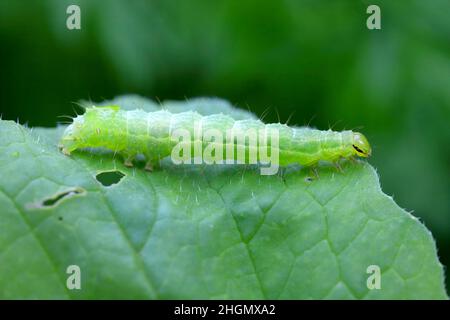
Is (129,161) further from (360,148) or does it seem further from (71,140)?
(360,148)

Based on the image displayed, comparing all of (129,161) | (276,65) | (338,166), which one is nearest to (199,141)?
(129,161)

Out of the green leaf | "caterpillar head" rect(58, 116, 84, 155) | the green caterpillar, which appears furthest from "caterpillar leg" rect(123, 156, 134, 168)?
"caterpillar head" rect(58, 116, 84, 155)

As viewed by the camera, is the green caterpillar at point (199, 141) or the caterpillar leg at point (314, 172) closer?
the caterpillar leg at point (314, 172)

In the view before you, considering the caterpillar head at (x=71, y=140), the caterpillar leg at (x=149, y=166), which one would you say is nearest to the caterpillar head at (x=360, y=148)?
the caterpillar leg at (x=149, y=166)

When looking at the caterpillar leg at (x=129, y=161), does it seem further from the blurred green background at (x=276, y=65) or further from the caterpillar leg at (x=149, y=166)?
the blurred green background at (x=276, y=65)

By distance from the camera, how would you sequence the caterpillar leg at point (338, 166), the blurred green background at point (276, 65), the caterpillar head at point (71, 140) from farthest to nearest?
1. the blurred green background at point (276, 65)
2. the caterpillar leg at point (338, 166)
3. the caterpillar head at point (71, 140)
